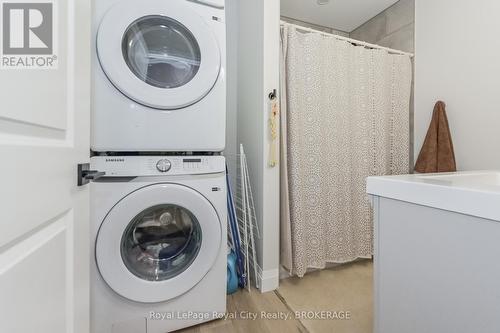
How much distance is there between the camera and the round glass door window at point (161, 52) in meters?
1.06

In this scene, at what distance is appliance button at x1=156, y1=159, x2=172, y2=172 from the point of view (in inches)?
41.4

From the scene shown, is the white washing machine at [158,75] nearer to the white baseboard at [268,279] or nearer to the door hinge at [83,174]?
the door hinge at [83,174]

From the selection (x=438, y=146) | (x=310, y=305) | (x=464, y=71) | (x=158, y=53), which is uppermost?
(x=464, y=71)

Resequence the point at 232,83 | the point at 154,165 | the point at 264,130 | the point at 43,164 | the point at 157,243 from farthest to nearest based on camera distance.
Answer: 1. the point at 232,83
2. the point at 264,130
3. the point at 157,243
4. the point at 154,165
5. the point at 43,164

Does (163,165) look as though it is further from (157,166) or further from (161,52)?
(161,52)

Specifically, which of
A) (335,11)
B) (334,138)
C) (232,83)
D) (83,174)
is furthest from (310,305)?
(335,11)

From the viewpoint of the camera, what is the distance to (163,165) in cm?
106

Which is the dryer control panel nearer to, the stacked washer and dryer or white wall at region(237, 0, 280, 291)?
the stacked washer and dryer

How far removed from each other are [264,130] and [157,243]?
90cm

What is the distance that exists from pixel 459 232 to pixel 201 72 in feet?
3.58

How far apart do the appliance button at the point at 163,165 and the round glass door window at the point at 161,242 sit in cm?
18

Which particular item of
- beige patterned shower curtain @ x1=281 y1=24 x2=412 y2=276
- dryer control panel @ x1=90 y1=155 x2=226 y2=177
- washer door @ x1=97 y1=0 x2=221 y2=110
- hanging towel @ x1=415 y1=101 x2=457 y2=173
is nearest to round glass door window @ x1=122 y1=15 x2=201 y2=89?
washer door @ x1=97 y1=0 x2=221 y2=110

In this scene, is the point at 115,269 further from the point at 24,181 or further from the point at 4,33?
the point at 4,33

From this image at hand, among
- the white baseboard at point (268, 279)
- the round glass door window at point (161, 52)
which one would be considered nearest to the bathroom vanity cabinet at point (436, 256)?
the white baseboard at point (268, 279)
